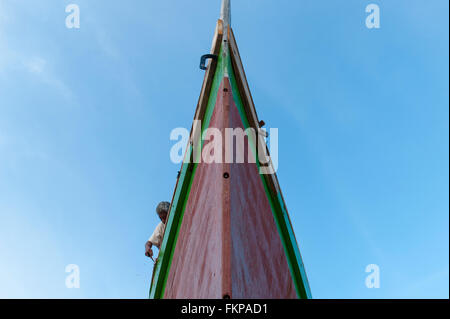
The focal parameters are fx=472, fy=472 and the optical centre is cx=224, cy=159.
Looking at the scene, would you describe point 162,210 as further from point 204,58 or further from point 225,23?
point 225,23

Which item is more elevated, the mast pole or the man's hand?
the mast pole

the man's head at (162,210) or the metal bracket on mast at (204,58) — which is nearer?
the metal bracket on mast at (204,58)

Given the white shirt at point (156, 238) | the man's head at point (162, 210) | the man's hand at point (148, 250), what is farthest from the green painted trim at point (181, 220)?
the man's head at point (162, 210)

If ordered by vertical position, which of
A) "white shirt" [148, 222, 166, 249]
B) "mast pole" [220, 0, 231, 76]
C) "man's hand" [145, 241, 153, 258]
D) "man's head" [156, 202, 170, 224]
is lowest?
"man's hand" [145, 241, 153, 258]

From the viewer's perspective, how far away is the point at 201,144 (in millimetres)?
4484

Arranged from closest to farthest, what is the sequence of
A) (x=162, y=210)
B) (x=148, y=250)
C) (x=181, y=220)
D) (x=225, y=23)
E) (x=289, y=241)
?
(x=225, y=23), (x=181, y=220), (x=289, y=241), (x=148, y=250), (x=162, y=210)

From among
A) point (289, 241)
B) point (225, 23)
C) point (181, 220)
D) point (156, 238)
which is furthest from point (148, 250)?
point (225, 23)

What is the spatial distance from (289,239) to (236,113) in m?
1.84

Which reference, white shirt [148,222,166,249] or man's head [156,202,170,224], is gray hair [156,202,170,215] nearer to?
man's head [156,202,170,224]

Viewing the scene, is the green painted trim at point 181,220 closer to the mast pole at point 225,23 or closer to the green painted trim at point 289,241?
the green painted trim at point 289,241

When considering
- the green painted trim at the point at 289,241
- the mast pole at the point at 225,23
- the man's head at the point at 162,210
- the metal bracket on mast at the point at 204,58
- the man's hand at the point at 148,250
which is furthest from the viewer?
the man's head at the point at 162,210

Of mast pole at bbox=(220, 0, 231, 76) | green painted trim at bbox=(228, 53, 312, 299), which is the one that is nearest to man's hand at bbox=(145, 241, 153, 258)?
green painted trim at bbox=(228, 53, 312, 299)
